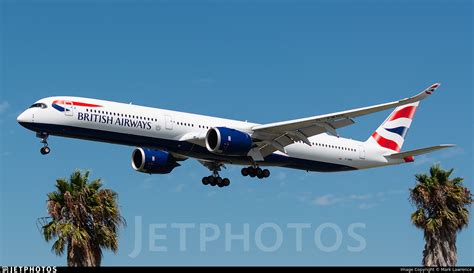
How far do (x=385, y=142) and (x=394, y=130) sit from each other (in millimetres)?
2219

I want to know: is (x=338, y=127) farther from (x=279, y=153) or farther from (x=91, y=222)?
(x=91, y=222)

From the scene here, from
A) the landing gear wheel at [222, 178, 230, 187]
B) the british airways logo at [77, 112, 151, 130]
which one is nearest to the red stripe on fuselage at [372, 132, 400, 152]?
the landing gear wheel at [222, 178, 230, 187]

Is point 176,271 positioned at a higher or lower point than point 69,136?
lower

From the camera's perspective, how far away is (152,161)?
57.3m

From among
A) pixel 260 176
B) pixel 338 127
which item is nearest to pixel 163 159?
pixel 260 176

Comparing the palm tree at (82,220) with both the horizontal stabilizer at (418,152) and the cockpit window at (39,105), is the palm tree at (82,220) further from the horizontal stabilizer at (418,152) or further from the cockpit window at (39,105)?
the horizontal stabilizer at (418,152)

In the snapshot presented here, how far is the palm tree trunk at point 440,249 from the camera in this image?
4783 centimetres

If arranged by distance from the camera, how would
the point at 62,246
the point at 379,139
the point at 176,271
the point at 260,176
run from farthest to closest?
the point at 379,139 < the point at 260,176 < the point at 62,246 < the point at 176,271

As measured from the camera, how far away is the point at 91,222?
44031mm

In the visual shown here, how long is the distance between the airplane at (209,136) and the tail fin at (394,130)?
82.6 inches

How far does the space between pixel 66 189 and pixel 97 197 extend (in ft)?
4.96

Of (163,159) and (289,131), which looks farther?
(163,159)

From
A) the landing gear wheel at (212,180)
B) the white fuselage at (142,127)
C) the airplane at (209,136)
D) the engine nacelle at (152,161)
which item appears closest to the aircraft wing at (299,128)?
the airplane at (209,136)

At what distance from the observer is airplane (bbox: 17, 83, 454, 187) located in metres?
49.4
